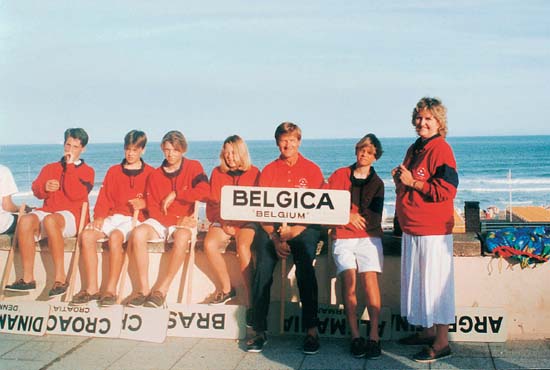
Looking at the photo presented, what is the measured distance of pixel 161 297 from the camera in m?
5.32

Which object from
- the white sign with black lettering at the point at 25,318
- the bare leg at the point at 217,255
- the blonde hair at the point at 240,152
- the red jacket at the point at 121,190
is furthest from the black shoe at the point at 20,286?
the blonde hair at the point at 240,152

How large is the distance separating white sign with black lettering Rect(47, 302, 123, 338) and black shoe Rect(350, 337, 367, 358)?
74.0 inches

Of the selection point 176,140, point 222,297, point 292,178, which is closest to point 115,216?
point 176,140

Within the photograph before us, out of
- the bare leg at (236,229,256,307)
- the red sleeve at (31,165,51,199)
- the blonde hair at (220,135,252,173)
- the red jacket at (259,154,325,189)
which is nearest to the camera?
the bare leg at (236,229,256,307)

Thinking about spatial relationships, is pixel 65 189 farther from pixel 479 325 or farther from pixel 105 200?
pixel 479 325

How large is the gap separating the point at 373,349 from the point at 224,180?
1856mm

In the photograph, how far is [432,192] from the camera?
15.3 feet

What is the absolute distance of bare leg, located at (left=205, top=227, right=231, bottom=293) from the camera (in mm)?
5359

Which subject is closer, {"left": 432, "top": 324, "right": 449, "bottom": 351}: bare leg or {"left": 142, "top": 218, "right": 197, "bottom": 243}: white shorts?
{"left": 432, "top": 324, "right": 449, "bottom": 351}: bare leg

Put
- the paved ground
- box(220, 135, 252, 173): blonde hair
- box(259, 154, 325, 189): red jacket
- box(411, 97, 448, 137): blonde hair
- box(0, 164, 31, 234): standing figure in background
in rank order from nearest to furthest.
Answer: the paved ground
box(411, 97, 448, 137): blonde hair
box(259, 154, 325, 189): red jacket
box(220, 135, 252, 173): blonde hair
box(0, 164, 31, 234): standing figure in background

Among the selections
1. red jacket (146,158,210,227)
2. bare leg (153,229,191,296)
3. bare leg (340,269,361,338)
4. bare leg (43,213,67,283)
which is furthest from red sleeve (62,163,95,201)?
bare leg (340,269,361,338)

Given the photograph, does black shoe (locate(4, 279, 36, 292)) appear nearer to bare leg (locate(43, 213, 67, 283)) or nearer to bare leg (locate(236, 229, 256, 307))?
bare leg (locate(43, 213, 67, 283))

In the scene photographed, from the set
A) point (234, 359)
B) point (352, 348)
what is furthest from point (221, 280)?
point (352, 348)

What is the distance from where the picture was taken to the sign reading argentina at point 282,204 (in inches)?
200
